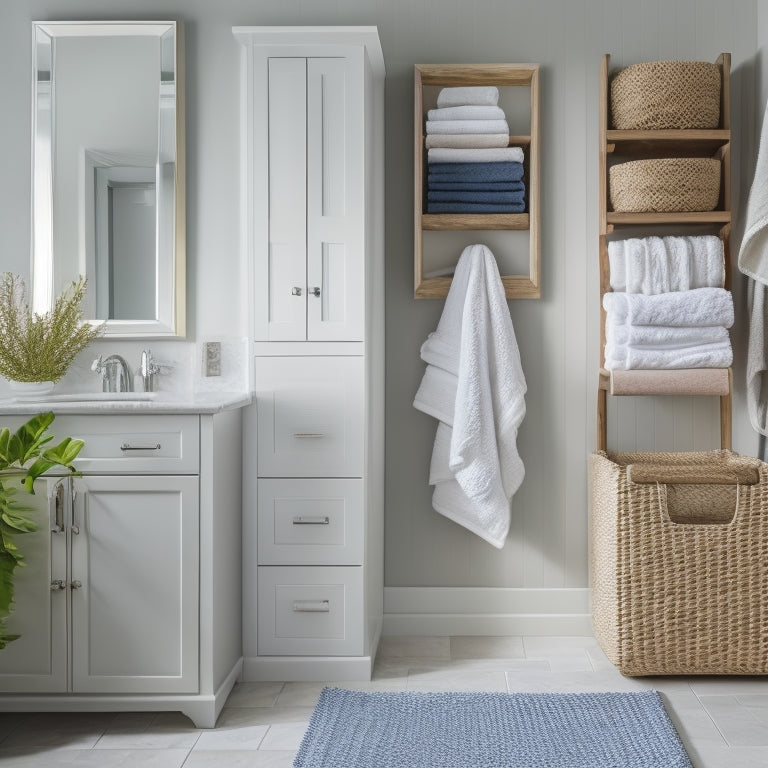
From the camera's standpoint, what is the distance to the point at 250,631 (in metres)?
2.34

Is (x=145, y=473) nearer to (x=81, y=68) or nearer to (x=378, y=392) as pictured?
(x=378, y=392)

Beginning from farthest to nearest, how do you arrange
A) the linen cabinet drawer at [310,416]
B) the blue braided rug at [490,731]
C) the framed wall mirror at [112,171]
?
the framed wall mirror at [112,171] < the linen cabinet drawer at [310,416] < the blue braided rug at [490,731]

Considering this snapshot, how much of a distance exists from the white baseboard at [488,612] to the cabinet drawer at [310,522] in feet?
1.49

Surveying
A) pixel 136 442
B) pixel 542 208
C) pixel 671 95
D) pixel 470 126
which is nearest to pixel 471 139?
pixel 470 126

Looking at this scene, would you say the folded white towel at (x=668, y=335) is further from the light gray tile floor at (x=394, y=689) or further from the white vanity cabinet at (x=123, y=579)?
the white vanity cabinet at (x=123, y=579)

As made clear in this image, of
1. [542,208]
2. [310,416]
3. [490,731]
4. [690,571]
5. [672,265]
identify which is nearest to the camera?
[490,731]

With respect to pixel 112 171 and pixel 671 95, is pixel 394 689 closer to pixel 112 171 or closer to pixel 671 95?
pixel 112 171

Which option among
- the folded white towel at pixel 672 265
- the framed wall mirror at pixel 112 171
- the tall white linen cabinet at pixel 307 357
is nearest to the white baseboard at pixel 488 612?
the tall white linen cabinet at pixel 307 357

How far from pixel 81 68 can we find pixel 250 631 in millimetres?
1800

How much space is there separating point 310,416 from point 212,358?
1.37 feet

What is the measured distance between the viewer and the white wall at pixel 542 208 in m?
2.59

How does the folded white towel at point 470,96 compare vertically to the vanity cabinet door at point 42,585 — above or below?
above

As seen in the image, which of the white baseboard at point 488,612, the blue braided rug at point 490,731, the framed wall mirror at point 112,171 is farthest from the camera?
the white baseboard at point 488,612

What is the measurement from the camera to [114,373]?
2516 mm
